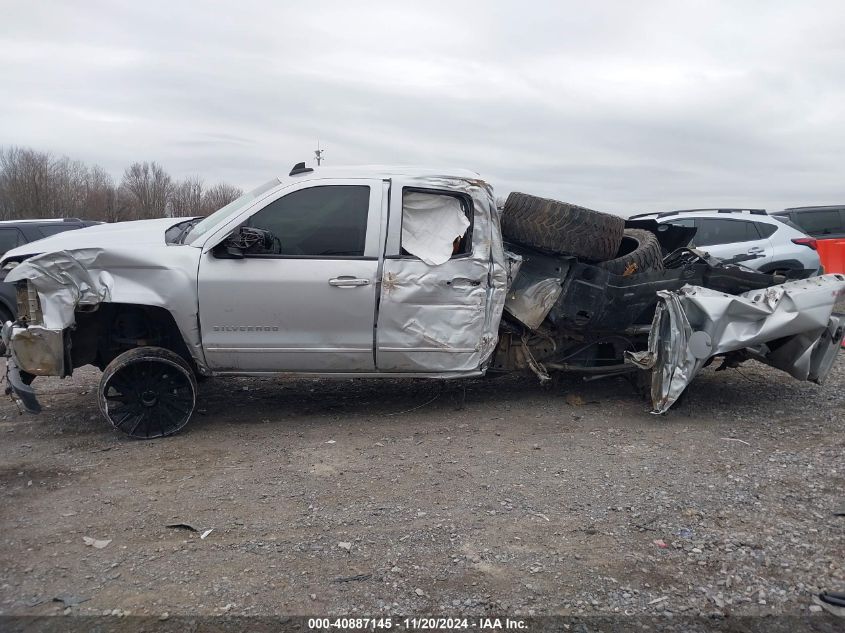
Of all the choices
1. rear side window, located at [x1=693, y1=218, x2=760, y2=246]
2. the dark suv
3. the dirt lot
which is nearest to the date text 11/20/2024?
the dirt lot

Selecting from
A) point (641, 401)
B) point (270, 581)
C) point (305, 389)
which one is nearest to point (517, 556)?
point (270, 581)

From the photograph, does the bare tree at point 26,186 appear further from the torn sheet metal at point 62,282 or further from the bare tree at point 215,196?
the torn sheet metal at point 62,282

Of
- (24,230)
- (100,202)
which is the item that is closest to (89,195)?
(100,202)

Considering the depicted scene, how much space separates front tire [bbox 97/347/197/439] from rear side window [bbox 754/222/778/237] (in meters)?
9.00

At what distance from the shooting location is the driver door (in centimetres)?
505

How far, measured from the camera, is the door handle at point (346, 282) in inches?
200

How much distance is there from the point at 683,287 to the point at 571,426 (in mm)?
1486

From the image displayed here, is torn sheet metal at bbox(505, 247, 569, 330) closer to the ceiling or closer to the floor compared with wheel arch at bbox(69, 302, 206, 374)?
closer to the ceiling

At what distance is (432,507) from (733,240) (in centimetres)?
843

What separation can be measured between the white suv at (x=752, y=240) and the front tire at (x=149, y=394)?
7916 mm

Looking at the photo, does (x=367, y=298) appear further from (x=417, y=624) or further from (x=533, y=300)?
(x=417, y=624)

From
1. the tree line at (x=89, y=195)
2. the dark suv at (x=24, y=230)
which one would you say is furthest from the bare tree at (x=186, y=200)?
the dark suv at (x=24, y=230)

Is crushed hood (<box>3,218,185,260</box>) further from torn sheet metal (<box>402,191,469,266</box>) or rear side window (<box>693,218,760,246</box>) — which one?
rear side window (<box>693,218,760,246</box>)

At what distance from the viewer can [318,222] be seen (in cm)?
522
